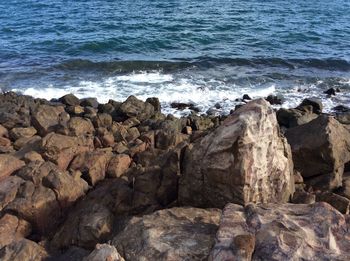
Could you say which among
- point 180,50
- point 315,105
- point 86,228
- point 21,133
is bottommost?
point 180,50

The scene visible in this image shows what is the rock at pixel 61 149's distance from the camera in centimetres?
1273

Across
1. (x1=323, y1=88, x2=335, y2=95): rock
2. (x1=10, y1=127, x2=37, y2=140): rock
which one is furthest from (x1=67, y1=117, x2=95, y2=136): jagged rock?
(x1=323, y1=88, x2=335, y2=95): rock

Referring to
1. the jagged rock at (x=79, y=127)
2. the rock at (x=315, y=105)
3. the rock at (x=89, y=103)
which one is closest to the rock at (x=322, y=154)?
the jagged rock at (x=79, y=127)

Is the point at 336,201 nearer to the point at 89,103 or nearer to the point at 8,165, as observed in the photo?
the point at 8,165

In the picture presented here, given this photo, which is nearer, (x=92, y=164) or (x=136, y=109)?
(x=92, y=164)

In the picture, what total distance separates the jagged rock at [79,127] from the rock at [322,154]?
7.48 meters

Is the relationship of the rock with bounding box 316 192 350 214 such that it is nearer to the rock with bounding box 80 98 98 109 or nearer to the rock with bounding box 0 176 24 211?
the rock with bounding box 0 176 24 211

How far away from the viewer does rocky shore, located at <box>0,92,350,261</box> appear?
22.3ft

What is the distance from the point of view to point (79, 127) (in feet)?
52.5

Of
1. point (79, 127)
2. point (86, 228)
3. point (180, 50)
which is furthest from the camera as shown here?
point (180, 50)

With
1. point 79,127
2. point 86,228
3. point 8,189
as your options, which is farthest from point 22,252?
point 79,127

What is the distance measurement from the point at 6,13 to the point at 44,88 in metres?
24.8

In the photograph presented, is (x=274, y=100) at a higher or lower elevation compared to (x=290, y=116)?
lower

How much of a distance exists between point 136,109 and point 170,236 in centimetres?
1297
